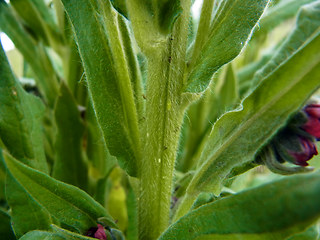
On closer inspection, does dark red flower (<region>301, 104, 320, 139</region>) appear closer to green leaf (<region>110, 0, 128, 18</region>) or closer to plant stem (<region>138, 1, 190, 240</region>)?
plant stem (<region>138, 1, 190, 240</region>)

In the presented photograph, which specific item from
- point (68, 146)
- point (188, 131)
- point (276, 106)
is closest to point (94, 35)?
point (276, 106)

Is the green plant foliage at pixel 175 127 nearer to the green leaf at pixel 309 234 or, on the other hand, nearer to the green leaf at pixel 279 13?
the green leaf at pixel 309 234

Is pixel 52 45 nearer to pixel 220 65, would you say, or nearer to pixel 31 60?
pixel 31 60

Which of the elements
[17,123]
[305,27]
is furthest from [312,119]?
[17,123]

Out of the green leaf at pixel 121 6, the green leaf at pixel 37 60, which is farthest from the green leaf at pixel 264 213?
the green leaf at pixel 37 60

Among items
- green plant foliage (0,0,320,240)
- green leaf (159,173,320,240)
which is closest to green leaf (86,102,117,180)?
green plant foliage (0,0,320,240)
